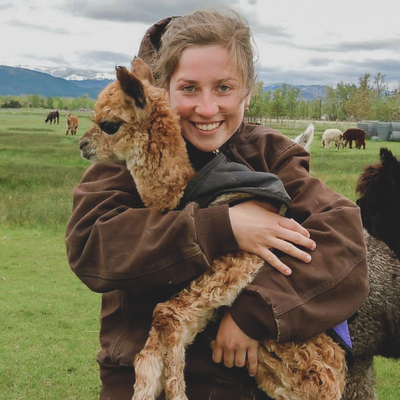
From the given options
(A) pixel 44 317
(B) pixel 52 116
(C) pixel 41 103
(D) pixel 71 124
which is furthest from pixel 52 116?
(C) pixel 41 103

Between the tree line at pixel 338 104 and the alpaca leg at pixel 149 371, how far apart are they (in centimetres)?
6078

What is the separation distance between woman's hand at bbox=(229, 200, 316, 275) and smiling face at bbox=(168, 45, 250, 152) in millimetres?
408

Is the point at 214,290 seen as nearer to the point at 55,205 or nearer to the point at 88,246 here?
the point at 88,246

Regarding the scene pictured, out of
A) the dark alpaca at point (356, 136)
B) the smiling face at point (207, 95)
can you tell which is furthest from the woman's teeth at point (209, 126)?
the dark alpaca at point (356, 136)

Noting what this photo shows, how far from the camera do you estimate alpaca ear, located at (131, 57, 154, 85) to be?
2.71 metres

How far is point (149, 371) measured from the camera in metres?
2.13

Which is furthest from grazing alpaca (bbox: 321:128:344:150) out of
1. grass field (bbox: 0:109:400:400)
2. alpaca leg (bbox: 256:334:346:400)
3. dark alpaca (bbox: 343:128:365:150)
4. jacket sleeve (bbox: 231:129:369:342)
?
alpaca leg (bbox: 256:334:346:400)

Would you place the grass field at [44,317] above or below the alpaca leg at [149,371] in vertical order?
below

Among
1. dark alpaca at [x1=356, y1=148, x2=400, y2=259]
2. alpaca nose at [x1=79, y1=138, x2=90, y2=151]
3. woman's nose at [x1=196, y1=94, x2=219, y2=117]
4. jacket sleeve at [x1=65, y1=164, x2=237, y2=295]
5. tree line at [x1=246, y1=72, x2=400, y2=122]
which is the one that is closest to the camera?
jacket sleeve at [x1=65, y1=164, x2=237, y2=295]

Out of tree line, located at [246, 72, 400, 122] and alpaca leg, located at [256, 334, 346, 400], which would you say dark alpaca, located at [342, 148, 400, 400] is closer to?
alpaca leg, located at [256, 334, 346, 400]

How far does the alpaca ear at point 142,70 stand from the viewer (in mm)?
2705

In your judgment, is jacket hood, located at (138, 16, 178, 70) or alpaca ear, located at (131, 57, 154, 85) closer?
alpaca ear, located at (131, 57, 154, 85)

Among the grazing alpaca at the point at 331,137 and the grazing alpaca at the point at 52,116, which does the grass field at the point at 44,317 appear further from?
the grazing alpaca at the point at 52,116

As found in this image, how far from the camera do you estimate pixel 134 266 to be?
7.43ft
